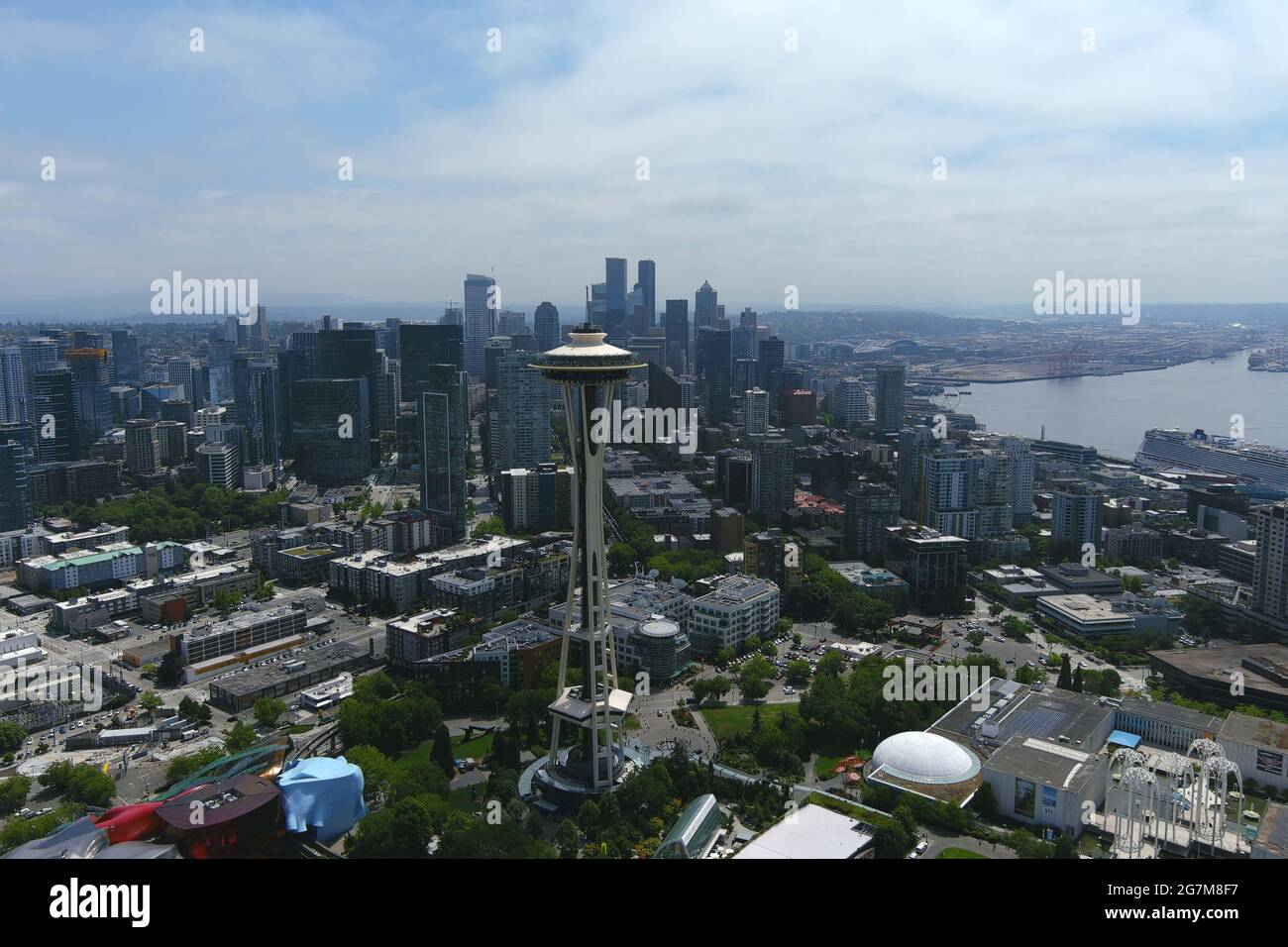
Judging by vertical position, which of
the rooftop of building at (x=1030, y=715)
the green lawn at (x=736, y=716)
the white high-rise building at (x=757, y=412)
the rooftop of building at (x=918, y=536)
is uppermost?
the white high-rise building at (x=757, y=412)

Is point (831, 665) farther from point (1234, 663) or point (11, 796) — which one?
point (11, 796)

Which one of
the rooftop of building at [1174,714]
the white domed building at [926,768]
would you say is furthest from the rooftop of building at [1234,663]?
the white domed building at [926,768]

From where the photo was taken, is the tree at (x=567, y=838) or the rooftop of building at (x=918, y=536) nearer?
the tree at (x=567, y=838)

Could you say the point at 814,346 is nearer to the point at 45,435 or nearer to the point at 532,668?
the point at 45,435

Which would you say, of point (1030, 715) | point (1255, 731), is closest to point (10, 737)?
point (1030, 715)

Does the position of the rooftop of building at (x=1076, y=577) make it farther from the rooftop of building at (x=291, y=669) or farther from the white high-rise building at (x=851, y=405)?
the white high-rise building at (x=851, y=405)
